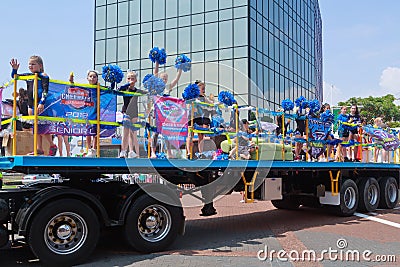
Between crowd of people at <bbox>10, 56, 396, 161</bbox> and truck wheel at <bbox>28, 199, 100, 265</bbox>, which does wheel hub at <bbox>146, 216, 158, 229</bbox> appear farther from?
crowd of people at <bbox>10, 56, 396, 161</bbox>

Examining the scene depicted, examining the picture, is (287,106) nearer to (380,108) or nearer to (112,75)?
(112,75)

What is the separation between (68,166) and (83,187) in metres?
0.65

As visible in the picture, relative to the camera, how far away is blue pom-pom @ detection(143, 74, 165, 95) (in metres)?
7.80

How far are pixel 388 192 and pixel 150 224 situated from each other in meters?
9.04

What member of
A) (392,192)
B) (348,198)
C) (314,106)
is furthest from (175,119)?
(392,192)

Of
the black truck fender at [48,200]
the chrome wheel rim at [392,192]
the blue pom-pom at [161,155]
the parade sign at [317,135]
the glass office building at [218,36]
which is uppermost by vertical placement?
the glass office building at [218,36]

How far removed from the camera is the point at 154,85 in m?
7.82

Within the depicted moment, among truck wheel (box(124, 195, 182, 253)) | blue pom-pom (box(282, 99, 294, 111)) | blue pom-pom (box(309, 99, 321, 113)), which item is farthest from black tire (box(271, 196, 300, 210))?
truck wheel (box(124, 195, 182, 253))

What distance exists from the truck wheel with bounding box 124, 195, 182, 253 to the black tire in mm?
5720

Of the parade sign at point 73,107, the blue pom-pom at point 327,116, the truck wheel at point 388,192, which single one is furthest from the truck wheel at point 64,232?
the truck wheel at point 388,192

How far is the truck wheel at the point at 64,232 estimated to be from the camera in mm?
6283

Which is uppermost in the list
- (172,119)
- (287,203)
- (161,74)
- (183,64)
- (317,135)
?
(183,64)

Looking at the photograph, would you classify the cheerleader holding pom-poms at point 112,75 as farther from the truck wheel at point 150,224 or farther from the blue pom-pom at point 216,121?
the blue pom-pom at point 216,121

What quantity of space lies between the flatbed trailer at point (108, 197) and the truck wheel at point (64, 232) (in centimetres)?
1
